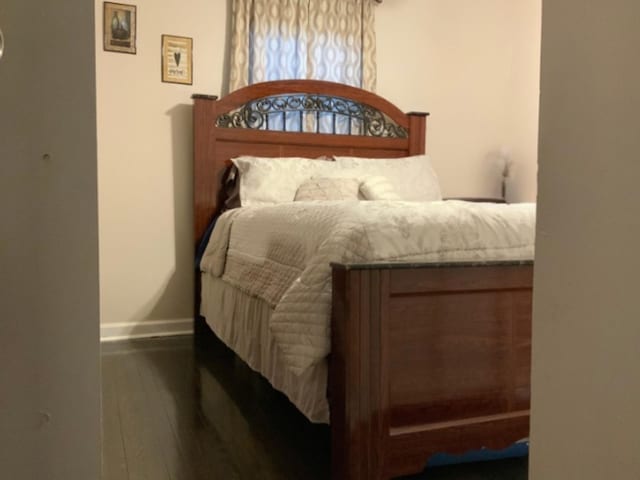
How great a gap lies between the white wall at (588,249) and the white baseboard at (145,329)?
2.83 metres

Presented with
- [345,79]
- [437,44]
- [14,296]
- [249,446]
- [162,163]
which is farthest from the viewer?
[437,44]

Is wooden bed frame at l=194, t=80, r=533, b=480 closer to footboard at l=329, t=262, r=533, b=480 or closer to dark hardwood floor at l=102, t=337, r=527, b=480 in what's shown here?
footboard at l=329, t=262, r=533, b=480

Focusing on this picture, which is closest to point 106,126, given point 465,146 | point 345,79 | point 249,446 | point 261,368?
point 345,79

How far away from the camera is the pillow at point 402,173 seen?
10.3 ft

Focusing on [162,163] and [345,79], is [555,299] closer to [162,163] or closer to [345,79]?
[162,163]

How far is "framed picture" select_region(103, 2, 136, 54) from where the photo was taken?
10.1 feet

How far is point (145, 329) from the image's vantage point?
3205mm

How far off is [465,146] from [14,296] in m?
3.66

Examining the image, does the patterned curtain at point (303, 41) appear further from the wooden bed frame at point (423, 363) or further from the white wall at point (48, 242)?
the white wall at point (48, 242)

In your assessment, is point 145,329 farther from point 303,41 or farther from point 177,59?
point 303,41

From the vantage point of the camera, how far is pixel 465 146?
399cm

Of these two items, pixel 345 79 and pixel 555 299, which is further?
pixel 345 79

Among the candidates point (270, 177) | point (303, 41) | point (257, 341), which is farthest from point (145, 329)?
point (303, 41)

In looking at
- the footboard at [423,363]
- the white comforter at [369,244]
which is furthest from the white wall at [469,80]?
the footboard at [423,363]
